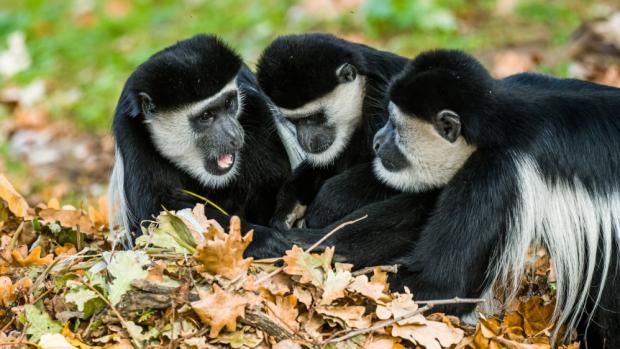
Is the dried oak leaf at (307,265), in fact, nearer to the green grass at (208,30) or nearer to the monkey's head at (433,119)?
the monkey's head at (433,119)

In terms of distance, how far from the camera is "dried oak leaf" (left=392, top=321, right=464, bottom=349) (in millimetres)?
3000

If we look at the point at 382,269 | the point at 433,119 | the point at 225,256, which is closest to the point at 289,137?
the point at 433,119

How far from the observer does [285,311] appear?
9.82 feet

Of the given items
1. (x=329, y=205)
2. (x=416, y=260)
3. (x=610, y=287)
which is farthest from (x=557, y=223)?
(x=329, y=205)

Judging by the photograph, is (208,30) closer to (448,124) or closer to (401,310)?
(448,124)

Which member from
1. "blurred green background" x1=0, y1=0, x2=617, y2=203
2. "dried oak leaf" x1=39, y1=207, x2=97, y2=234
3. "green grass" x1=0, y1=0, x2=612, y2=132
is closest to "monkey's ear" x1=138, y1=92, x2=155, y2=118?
"dried oak leaf" x1=39, y1=207, x2=97, y2=234

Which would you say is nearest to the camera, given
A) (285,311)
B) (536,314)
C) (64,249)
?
(285,311)

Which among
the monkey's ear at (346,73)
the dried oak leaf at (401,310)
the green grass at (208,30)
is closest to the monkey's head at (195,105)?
the monkey's ear at (346,73)

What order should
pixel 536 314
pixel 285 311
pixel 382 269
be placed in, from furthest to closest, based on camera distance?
pixel 536 314, pixel 382 269, pixel 285 311

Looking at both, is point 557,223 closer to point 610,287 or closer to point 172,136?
point 610,287

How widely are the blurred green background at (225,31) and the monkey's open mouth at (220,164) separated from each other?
2904mm

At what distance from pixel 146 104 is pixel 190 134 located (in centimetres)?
24

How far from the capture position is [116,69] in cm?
866

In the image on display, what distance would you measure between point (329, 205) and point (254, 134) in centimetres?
61
